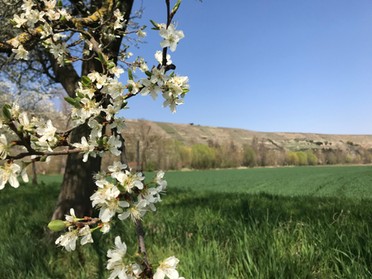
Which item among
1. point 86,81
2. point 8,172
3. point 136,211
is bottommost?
point 136,211

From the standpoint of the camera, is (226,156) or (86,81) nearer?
(86,81)

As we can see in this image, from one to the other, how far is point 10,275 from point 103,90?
3.36 m

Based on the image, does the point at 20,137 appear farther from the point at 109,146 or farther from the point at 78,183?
the point at 78,183

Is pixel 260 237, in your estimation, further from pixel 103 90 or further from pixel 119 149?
pixel 103 90

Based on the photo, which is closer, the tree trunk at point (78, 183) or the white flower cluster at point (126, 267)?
the white flower cluster at point (126, 267)

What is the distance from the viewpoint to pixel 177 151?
49.8 metres

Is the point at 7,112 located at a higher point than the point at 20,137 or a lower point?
higher

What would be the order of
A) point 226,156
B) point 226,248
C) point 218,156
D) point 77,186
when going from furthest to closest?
1. point 226,156
2. point 218,156
3. point 77,186
4. point 226,248

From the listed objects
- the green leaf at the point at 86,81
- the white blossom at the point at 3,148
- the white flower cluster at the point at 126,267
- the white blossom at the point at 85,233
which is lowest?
the white flower cluster at the point at 126,267

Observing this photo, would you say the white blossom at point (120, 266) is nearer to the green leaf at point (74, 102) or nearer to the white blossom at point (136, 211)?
the white blossom at point (136, 211)

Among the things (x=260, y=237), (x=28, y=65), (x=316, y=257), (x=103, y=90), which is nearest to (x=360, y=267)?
(x=316, y=257)

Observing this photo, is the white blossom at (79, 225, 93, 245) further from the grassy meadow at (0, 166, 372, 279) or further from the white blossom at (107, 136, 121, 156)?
the grassy meadow at (0, 166, 372, 279)

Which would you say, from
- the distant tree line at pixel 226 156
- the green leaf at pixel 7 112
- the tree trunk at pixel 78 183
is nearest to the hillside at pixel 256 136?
the distant tree line at pixel 226 156

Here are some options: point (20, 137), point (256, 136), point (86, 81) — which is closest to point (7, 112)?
point (20, 137)
